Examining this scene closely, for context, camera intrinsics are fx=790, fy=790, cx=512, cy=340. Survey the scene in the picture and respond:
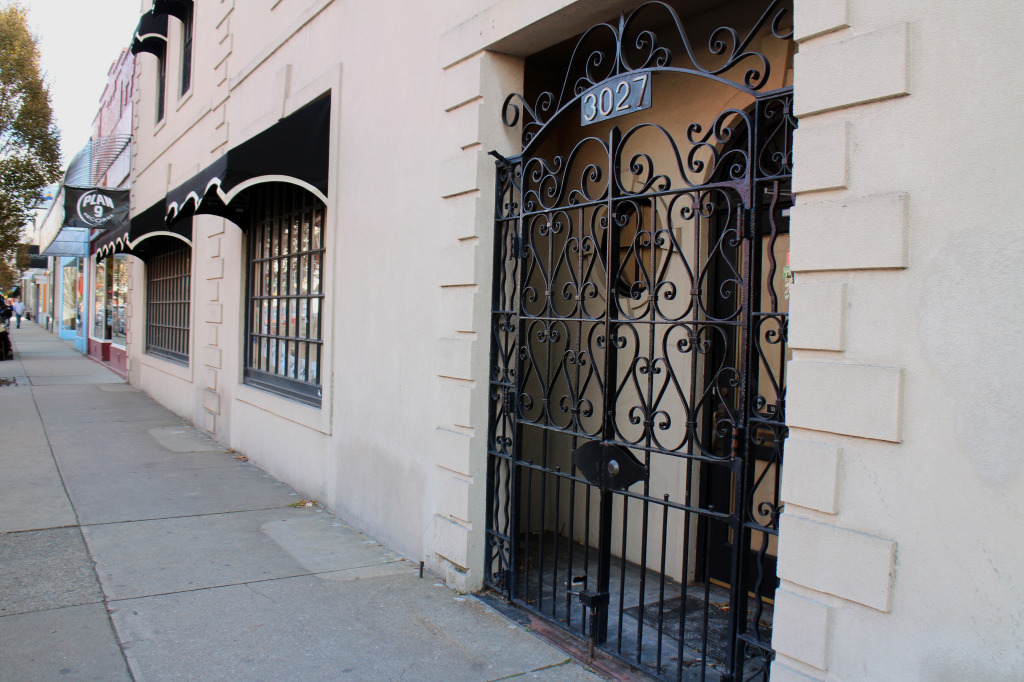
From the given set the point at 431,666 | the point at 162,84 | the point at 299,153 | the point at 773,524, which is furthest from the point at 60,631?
the point at 162,84

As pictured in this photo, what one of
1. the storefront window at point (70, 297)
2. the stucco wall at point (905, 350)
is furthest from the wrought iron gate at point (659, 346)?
the storefront window at point (70, 297)

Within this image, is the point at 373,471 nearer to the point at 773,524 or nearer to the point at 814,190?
the point at 773,524

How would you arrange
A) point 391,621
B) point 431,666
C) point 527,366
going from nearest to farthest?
point 431,666
point 391,621
point 527,366

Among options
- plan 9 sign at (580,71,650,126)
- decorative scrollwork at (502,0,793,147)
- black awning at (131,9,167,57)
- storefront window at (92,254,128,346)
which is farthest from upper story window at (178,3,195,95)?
plan 9 sign at (580,71,650,126)

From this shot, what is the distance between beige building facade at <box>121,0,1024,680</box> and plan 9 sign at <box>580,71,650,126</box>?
3 centimetres

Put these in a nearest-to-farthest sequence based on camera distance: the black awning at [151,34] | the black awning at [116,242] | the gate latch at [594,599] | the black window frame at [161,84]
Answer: the gate latch at [594,599] → the black awning at [151,34] → the black awning at [116,242] → the black window frame at [161,84]

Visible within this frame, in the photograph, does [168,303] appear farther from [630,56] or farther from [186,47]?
[630,56]

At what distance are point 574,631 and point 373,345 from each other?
2.87 meters

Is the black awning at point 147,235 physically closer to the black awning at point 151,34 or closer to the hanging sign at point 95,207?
the hanging sign at point 95,207

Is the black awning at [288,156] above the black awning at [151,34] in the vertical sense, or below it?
below

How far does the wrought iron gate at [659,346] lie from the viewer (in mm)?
3375

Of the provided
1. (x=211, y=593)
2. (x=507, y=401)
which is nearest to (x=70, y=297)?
(x=211, y=593)

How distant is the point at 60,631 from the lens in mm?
4188

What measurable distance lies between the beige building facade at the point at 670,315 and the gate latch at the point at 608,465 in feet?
0.17
